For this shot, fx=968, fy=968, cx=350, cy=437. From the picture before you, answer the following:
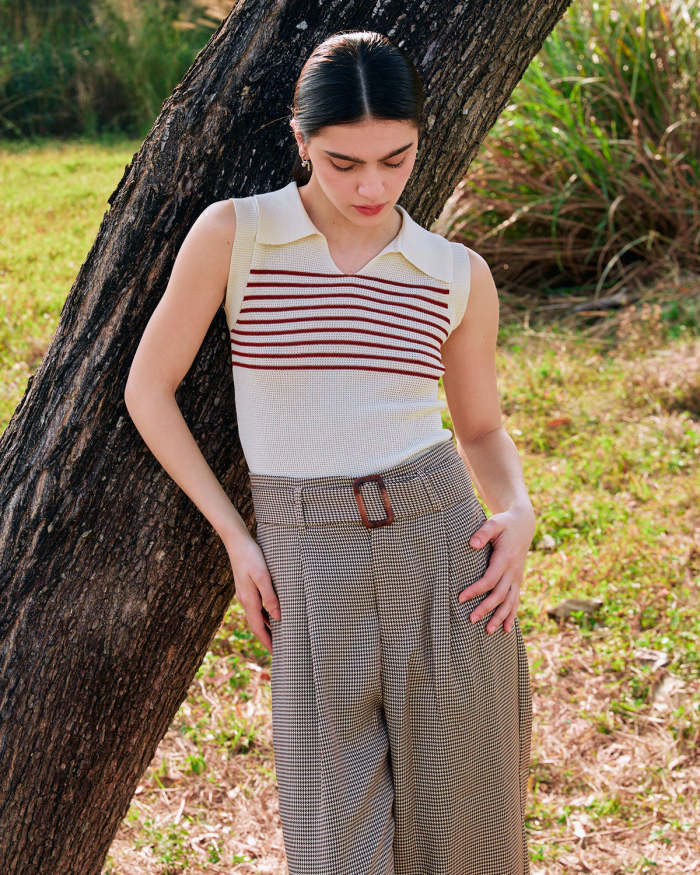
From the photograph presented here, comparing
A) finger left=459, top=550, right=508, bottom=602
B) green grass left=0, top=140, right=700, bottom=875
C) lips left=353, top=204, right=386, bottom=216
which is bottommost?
green grass left=0, top=140, right=700, bottom=875

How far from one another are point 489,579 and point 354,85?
2.75 feet

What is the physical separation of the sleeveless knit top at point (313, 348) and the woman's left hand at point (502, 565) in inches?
8.2

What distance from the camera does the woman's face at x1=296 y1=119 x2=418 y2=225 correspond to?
4.83 feet

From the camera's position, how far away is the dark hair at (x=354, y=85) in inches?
57.3

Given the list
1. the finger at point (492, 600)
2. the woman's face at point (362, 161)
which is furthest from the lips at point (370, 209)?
the finger at point (492, 600)

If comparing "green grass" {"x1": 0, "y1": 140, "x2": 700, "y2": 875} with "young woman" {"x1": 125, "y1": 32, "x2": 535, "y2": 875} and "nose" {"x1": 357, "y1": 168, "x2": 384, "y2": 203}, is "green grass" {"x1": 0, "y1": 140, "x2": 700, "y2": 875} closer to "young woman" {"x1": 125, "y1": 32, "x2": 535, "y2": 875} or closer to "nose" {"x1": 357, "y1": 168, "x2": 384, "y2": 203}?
"young woman" {"x1": 125, "y1": 32, "x2": 535, "y2": 875}

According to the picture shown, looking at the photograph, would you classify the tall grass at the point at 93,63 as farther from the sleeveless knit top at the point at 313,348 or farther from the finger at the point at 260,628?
the finger at the point at 260,628

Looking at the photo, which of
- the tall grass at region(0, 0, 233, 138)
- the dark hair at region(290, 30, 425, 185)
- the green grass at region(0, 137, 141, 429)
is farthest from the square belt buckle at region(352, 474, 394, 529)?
the tall grass at region(0, 0, 233, 138)

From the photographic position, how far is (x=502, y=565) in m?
1.69

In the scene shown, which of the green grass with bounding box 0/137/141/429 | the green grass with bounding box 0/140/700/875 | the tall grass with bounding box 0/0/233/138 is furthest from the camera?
the tall grass with bounding box 0/0/233/138

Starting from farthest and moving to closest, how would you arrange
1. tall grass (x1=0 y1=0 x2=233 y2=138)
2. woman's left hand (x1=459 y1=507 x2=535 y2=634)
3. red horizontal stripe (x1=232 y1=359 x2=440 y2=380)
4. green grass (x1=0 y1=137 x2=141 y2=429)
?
tall grass (x1=0 y1=0 x2=233 y2=138) < green grass (x1=0 y1=137 x2=141 y2=429) < woman's left hand (x1=459 y1=507 x2=535 y2=634) < red horizontal stripe (x1=232 y1=359 x2=440 y2=380)

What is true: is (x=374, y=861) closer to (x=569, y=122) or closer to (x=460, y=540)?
(x=460, y=540)

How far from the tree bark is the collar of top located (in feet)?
0.63

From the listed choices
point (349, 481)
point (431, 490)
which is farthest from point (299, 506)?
point (431, 490)
